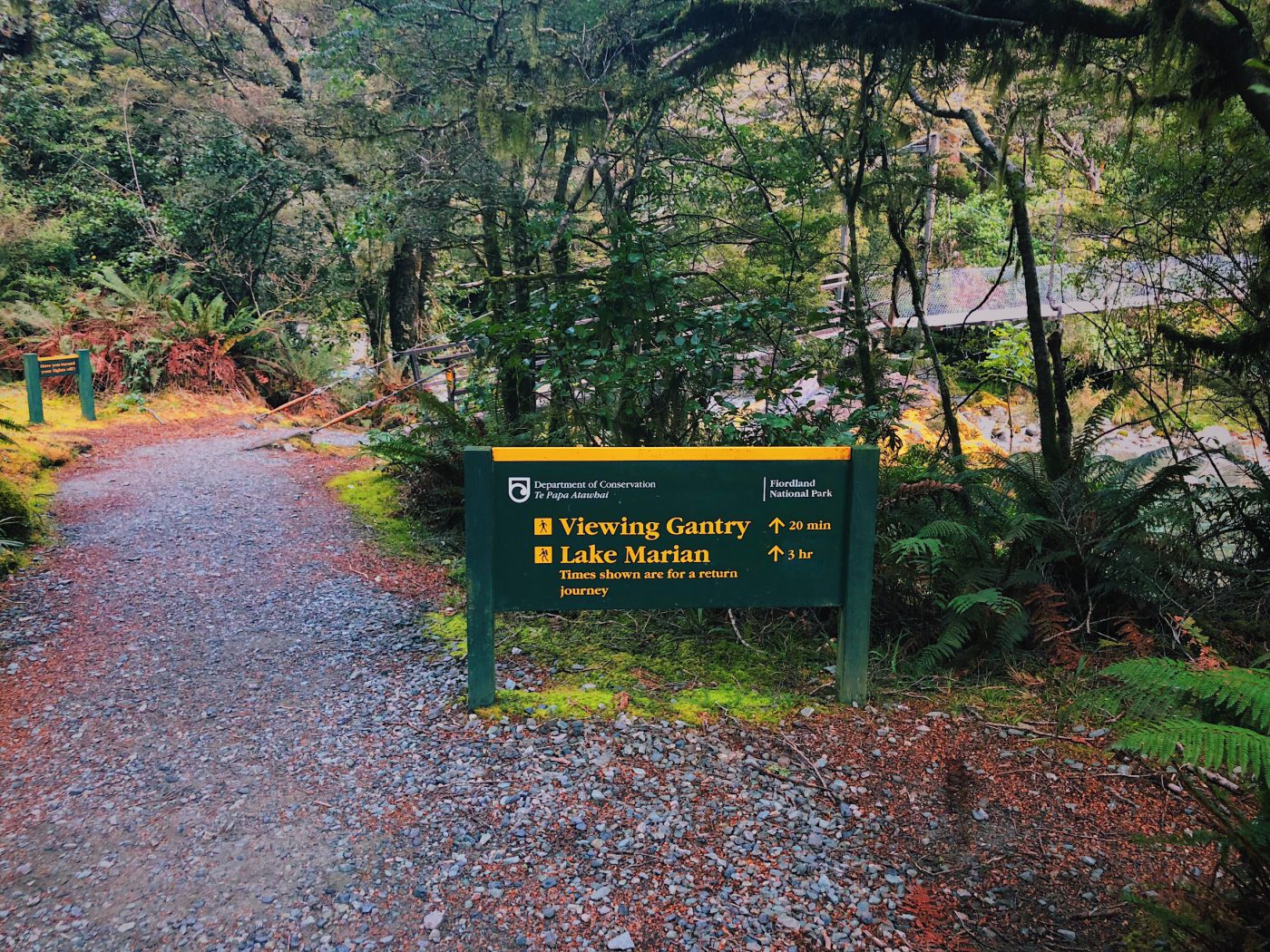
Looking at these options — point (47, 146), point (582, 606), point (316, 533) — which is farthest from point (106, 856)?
point (47, 146)

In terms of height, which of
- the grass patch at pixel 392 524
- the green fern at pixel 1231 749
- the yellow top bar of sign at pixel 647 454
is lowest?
the grass patch at pixel 392 524

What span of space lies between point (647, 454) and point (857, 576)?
121 cm

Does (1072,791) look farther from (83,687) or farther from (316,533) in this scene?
(316,533)

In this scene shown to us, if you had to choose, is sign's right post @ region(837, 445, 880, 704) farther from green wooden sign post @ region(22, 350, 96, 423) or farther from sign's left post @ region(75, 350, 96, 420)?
sign's left post @ region(75, 350, 96, 420)

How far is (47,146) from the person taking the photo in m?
16.2

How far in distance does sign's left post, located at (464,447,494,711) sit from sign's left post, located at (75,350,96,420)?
11.4 metres

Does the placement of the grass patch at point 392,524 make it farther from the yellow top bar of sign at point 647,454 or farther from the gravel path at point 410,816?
the yellow top bar of sign at point 647,454

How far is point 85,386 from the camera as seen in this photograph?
1251 centimetres

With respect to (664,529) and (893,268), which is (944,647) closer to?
(664,529)

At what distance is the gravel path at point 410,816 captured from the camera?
8.87 feet

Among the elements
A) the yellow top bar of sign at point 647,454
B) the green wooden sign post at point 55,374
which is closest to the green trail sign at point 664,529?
the yellow top bar of sign at point 647,454

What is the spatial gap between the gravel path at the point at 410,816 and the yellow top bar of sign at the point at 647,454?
1267 millimetres

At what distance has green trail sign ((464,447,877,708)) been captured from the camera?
389 cm

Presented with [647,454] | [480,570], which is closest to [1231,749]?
[647,454]
